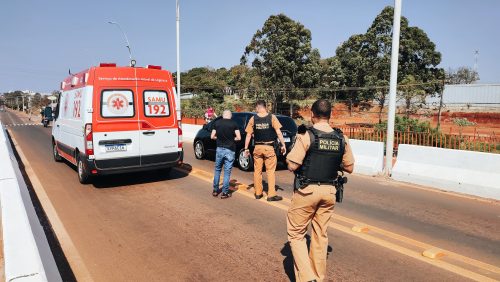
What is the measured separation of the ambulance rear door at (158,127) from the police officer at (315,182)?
5.47m

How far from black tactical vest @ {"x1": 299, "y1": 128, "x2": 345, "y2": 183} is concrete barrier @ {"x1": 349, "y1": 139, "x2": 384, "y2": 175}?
274 inches

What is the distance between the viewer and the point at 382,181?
30.2ft

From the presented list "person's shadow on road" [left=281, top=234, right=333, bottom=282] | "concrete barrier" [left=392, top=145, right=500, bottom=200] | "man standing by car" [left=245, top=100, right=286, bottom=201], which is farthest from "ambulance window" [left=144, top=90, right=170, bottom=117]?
"concrete barrier" [left=392, top=145, right=500, bottom=200]

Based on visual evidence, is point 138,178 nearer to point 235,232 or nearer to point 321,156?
point 235,232

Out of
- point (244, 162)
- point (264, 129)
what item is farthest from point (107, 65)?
point (244, 162)

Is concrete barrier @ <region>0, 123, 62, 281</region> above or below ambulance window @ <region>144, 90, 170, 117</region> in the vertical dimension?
below

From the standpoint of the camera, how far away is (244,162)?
10.3 m

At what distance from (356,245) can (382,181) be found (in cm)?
482

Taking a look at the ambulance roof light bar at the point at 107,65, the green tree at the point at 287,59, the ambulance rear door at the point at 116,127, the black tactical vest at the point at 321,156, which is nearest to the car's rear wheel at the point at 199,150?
the ambulance rear door at the point at 116,127

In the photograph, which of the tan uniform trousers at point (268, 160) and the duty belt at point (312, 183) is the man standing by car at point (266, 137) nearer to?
the tan uniform trousers at point (268, 160)

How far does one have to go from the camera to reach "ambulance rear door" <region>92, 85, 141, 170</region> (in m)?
7.73

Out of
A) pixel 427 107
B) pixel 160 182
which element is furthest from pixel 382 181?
pixel 427 107

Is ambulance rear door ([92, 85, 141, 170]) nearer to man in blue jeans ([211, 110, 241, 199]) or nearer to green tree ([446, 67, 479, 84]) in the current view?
man in blue jeans ([211, 110, 241, 199])

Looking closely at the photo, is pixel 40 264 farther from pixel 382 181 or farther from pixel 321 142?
pixel 382 181
